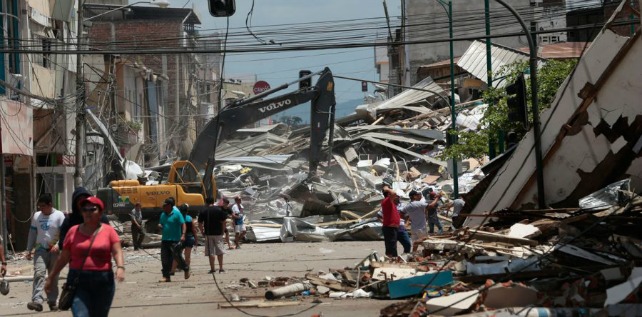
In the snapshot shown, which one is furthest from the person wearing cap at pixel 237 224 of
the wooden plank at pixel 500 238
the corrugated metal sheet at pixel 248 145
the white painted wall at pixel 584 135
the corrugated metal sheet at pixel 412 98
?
the corrugated metal sheet at pixel 412 98

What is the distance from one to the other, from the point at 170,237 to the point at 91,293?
9.75m

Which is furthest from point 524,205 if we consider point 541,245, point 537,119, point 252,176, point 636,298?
point 252,176

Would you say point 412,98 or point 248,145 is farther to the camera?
point 412,98

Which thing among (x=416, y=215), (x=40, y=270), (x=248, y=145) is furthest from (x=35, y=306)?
(x=248, y=145)

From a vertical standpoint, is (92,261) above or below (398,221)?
above

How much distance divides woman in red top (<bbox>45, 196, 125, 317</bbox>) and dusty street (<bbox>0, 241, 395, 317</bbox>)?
13.1 feet

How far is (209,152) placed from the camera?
118ft

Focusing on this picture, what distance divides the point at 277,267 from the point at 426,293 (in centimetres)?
938

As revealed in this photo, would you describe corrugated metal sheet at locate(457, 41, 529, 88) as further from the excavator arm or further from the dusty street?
the dusty street

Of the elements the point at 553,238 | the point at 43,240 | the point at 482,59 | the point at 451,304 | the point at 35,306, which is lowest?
the point at 35,306

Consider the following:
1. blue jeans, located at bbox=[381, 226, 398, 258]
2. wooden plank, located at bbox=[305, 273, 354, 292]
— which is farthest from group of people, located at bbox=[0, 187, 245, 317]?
blue jeans, located at bbox=[381, 226, 398, 258]

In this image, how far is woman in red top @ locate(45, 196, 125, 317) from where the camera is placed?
9.76 meters

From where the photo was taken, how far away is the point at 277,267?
22.4 metres

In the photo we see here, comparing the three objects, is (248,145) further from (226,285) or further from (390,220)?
(226,285)
